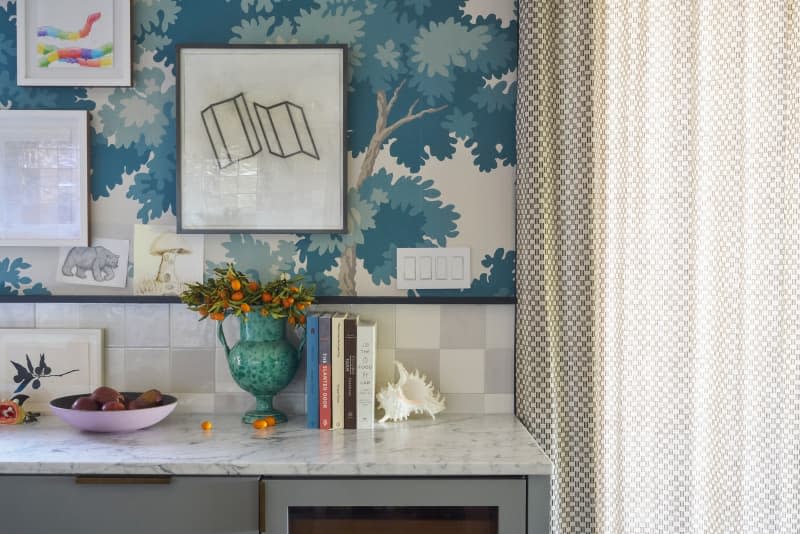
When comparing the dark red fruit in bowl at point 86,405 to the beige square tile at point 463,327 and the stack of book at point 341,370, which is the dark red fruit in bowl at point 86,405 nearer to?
the stack of book at point 341,370

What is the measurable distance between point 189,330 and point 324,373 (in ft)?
1.51

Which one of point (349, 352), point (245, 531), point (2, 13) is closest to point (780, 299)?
point (349, 352)

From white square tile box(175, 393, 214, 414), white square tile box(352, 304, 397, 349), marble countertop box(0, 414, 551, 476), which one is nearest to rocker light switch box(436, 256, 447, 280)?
white square tile box(352, 304, 397, 349)

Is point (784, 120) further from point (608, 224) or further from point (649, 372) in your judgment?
point (649, 372)

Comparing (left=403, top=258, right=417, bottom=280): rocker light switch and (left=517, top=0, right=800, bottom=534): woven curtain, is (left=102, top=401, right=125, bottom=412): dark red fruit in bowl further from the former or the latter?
(left=517, top=0, right=800, bottom=534): woven curtain

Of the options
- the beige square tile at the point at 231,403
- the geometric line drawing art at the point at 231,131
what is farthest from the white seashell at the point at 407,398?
the geometric line drawing art at the point at 231,131

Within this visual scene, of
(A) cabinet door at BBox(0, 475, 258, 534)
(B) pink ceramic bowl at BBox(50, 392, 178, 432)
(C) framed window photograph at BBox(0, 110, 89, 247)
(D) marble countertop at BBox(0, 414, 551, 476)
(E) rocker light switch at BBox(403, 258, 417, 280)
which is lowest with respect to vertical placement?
(A) cabinet door at BBox(0, 475, 258, 534)

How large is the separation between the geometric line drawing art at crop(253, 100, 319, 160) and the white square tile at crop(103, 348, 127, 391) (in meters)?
0.72

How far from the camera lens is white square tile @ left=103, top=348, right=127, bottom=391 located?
1879 millimetres

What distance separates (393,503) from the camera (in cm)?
140

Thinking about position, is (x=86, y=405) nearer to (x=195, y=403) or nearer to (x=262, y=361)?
(x=195, y=403)

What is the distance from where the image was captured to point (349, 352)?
1.67 metres

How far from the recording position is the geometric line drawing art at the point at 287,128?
72.4 inches

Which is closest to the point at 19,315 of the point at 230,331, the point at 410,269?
the point at 230,331
